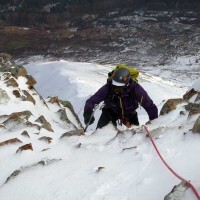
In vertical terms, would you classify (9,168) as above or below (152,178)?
below

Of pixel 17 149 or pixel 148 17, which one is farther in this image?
pixel 148 17

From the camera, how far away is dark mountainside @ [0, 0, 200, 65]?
31.0 metres

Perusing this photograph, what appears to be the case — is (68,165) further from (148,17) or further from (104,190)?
(148,17)

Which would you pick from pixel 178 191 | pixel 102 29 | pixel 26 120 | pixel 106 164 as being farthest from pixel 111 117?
pixel 102 29

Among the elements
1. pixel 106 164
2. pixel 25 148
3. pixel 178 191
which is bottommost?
pixel 25 148

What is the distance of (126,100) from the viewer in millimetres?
Answer: 6559

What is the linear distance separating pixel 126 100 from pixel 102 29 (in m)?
30.6

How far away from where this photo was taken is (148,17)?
37.2 m

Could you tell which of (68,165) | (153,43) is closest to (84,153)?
(68,165)

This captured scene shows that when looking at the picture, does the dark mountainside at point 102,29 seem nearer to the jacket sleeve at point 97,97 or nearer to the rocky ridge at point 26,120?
the rocky ridge at point 26,120

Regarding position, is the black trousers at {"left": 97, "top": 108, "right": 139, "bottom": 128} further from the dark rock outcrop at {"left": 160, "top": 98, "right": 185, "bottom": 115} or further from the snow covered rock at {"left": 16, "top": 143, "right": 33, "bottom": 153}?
the snow covered rock at {"left": 16, "top": 143, "right": 33, "bottom": 153}

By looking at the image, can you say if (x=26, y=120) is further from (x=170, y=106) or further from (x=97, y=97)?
(x=170, y=106)

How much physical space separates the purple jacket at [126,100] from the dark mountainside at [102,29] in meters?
21.5

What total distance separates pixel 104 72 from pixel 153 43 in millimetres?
13756
